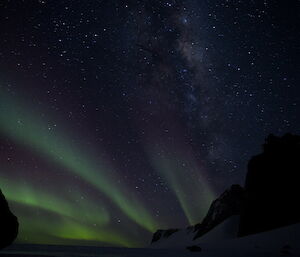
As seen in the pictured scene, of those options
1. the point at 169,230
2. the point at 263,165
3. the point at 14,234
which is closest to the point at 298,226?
the point at 263,165

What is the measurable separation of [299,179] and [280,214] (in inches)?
199

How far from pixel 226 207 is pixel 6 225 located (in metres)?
54.9

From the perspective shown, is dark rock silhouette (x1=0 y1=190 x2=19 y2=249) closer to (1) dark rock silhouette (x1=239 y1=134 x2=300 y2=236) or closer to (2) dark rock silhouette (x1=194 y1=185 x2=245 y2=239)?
(1) dark rock silhouette (x1=239 y1=134 x2=300 y2=236)

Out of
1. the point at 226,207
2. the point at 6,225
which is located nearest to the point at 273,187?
the point at 226,207

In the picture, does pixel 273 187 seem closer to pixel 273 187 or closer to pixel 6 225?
pixel 273 187

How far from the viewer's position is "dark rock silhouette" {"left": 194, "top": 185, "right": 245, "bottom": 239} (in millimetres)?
56750

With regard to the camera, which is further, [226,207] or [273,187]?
[226,207]

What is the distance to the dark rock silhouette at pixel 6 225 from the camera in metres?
9.67

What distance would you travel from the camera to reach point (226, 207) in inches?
2288

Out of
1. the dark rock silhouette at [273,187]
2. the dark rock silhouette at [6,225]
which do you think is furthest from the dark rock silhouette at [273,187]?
the dark rock silhouette at [6,225]

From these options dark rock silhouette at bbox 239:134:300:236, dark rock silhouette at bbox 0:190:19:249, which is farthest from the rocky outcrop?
dark rock silhouette at bbox 0:190:19:249

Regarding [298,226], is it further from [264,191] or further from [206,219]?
[206,219]

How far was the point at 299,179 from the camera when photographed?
1318 inches

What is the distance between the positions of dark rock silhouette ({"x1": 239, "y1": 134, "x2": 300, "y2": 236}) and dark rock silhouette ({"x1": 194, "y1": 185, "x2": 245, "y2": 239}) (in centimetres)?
2020
